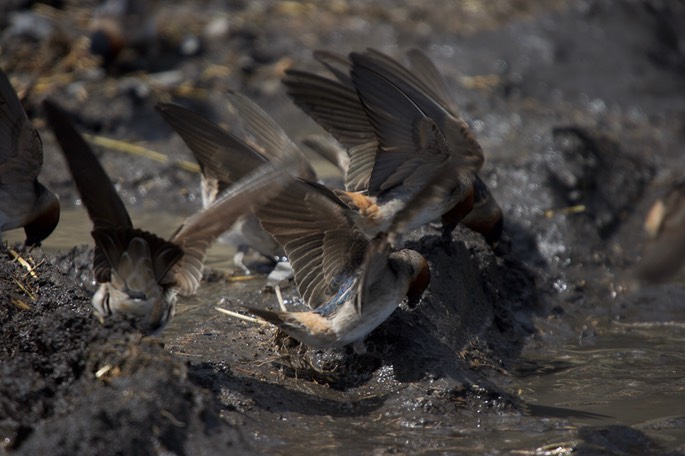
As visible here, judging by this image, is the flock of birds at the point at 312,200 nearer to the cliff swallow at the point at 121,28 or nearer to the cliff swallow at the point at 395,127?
the cliff swallow at the point at 395,127

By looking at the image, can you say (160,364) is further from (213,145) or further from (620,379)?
(620,379)

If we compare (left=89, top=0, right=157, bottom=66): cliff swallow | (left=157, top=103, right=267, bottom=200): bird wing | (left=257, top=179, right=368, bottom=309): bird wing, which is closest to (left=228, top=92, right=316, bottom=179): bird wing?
(left=157, top=103, right=267, bottom=200): bird wing

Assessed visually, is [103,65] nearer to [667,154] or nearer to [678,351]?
[667,154]

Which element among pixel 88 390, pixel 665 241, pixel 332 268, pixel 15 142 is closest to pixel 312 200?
pixel 332 268

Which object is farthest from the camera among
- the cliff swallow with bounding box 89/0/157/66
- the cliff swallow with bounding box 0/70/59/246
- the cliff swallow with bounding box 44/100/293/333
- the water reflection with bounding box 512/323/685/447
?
the cliff swallow with bounding box 89/0/157/66

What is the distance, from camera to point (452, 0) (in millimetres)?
12312

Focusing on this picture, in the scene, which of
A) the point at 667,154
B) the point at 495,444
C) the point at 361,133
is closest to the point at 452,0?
the point at 667,154

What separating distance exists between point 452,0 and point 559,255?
5279 millimetres

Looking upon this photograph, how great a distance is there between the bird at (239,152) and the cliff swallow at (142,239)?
40.7 inches

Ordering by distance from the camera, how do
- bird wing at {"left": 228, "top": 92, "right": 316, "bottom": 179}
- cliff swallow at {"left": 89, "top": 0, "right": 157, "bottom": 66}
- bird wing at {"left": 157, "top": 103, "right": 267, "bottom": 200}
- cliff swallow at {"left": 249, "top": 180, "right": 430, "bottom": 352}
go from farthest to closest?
cliff swallow at {"left": 89, "top": 0, "right": 157, "bottom": 66} < bird wing at {"left": 228, "top": 92, "right": 316, "bottom": 179} < bird wing at {"left": 157, "top": 103, "right": 267, "bottom": 200} < cliff swallow at {"left": 249, "top": 180, "right": 430, "bottom": 352}

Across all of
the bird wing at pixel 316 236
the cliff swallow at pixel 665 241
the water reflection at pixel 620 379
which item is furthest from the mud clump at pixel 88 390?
the water reflection at pixel 620 379

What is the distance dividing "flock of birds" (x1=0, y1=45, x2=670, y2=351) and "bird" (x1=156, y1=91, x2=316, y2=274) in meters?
0.01

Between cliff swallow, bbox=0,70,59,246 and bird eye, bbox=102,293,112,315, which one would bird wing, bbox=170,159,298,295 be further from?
Answer: cliff swallow, bbox=0,70,59,246

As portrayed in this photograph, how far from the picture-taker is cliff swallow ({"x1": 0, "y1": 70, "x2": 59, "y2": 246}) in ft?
18.6
